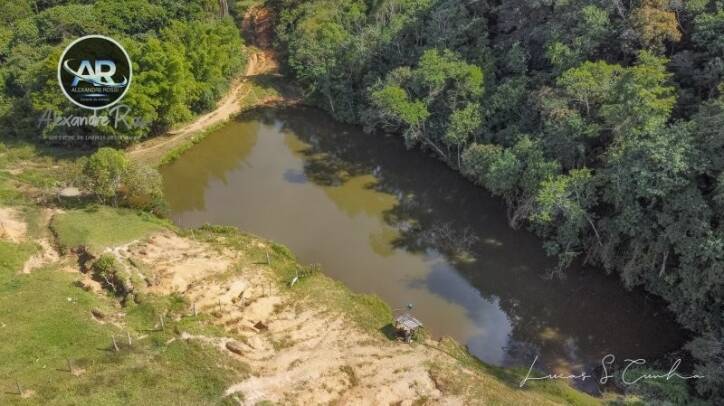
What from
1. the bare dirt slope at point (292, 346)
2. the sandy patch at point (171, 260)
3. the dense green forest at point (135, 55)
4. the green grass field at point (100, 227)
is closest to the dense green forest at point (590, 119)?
the bare dirt slope at point (292, 346)

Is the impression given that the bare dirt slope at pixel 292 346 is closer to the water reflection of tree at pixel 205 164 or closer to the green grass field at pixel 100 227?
the green grass field at pixel 100 227

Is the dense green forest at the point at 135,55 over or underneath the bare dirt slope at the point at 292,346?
over

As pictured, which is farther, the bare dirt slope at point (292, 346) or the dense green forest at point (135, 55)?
the dense green forest at point (135, 55)

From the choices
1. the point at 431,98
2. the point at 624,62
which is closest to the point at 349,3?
the point at 431,98

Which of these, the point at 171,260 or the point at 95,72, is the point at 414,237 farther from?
the point at 95,72

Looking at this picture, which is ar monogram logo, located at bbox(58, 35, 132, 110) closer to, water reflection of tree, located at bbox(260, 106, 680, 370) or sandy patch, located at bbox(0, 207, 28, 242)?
sandy patch, located at bbox(0, 207, 28, 242)

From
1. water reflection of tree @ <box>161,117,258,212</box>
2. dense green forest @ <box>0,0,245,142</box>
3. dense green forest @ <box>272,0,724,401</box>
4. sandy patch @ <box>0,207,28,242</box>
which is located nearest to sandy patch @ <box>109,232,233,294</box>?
sandy patch @ <box>0,207,28,242</box>

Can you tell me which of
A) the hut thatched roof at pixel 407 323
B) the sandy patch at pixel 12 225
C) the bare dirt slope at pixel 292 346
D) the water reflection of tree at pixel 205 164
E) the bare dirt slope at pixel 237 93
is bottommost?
the bare dirt slope at pixel 292 346
